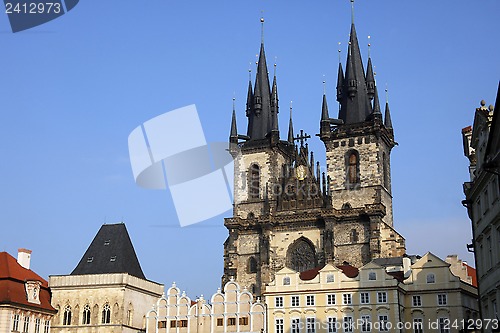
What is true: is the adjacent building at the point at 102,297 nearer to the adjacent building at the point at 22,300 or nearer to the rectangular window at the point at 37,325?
the adjacent building at the point at 22,300

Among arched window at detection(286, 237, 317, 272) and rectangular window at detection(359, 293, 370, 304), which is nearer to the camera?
rectangular window at detection(359, 293, 370, 304)

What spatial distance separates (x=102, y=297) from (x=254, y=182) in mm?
23343

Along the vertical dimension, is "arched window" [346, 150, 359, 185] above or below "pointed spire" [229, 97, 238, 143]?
below

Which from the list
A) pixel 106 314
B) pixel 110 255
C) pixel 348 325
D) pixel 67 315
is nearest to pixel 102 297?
pixel 106 314

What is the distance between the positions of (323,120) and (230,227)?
552 inches

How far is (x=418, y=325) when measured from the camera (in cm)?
4516

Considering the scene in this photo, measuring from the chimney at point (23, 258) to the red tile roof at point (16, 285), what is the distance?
1.35m

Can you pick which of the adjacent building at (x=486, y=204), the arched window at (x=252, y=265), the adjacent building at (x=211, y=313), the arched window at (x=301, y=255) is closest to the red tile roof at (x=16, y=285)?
the adjacent building at (x=211, y=313)

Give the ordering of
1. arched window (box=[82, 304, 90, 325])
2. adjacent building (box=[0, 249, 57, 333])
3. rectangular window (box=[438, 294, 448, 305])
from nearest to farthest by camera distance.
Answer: rectangular window (box=[438, 294, 448, 305]), adjacent building (box=[0, 249, 57, 333]), arched window (box=[82, 304, 90, 325])

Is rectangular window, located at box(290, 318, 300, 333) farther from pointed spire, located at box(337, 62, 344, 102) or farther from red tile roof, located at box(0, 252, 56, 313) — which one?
pointed spire, located at box(337, 62, 344, 102)

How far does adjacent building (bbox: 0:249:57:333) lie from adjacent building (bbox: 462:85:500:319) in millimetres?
31623

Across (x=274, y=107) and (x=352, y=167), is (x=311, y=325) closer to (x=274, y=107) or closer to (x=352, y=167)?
(x=352, y=167)

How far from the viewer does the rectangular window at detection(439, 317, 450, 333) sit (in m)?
44.2

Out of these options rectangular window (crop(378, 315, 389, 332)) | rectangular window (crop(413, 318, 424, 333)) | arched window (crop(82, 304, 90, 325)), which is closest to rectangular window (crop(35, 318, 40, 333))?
arched window (crop(82, 304, 90, 325))
